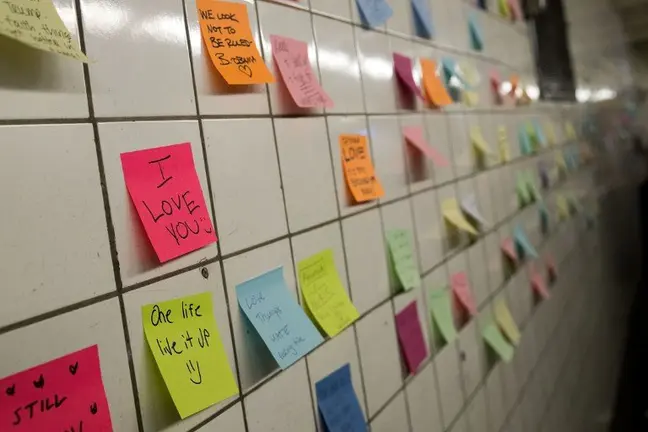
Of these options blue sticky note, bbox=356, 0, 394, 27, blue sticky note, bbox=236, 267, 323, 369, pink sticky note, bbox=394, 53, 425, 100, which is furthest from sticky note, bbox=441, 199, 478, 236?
blue sticky note, bbox=236, 267, 323, 369

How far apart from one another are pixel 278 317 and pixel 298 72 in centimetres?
32

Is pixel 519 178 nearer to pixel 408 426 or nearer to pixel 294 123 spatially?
pixel 408 426

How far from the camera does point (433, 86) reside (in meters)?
1.10

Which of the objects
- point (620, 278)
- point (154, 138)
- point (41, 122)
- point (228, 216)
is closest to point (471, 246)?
point (228, 216)

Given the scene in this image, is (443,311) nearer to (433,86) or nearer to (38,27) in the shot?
(433,86)

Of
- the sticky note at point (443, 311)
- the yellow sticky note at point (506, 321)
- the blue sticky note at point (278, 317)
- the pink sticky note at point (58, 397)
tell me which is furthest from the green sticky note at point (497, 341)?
the pink sticky note at point (58, 397)

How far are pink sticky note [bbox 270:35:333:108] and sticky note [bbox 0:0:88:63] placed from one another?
0.96 ft

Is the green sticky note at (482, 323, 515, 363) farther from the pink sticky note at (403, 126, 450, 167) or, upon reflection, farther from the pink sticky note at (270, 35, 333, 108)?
the pink sticky note at (270, 35, 333, 108)

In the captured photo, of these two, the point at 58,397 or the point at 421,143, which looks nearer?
the point at 58,397

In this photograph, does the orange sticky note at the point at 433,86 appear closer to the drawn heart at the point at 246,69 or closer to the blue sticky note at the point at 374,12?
the blue sticky note at the point at 374,12

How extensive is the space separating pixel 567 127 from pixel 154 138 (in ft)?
7.03

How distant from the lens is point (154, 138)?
53cm

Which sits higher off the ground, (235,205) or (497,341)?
(235,205)

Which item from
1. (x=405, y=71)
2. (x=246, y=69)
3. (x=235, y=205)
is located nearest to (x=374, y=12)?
(x=405, y=71)
